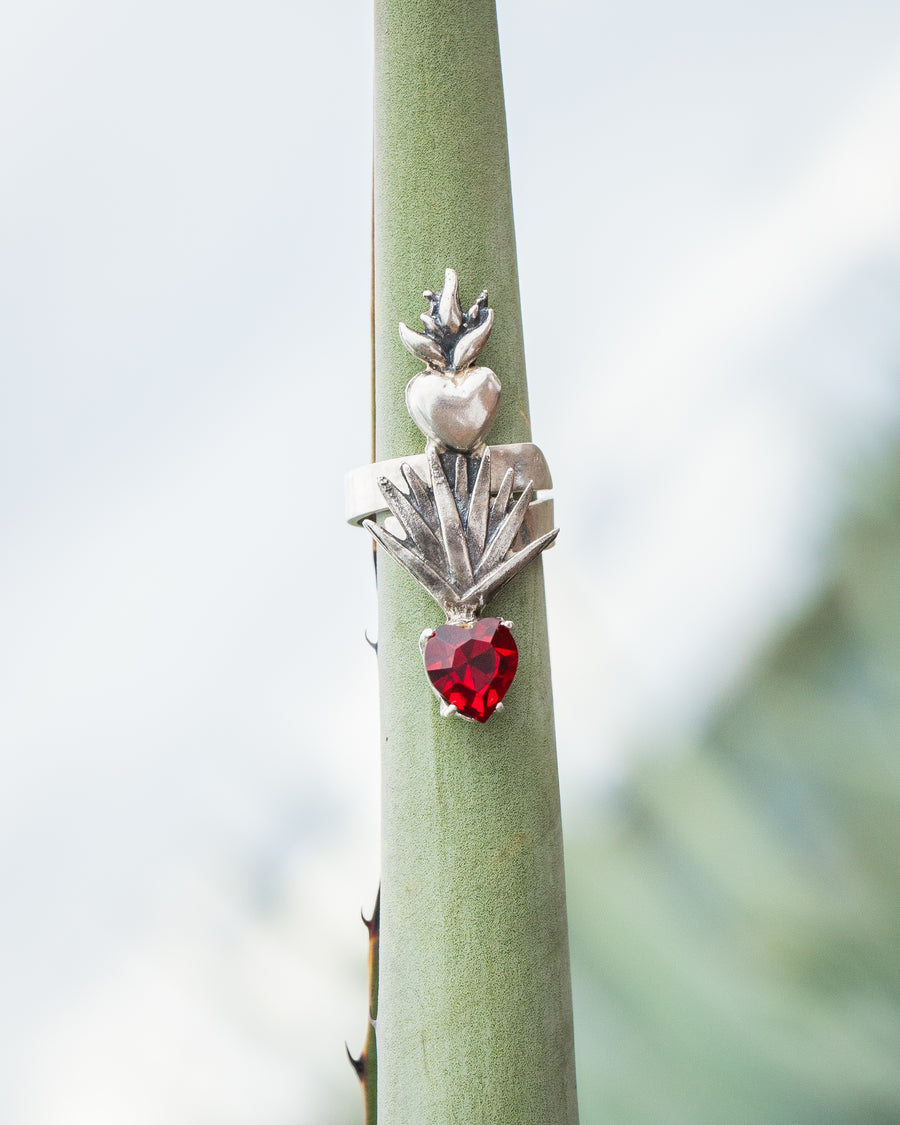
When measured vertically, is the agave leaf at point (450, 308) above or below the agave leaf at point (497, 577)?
above

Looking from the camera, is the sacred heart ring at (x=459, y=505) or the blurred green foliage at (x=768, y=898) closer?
the sacred heart ring at (x=459, y=505)

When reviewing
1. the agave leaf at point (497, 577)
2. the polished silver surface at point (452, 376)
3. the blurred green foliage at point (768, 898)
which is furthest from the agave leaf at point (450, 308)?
the blurred green foliage at point (768, 898)

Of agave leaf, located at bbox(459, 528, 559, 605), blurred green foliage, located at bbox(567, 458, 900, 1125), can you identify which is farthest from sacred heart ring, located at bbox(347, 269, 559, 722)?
blurred green foliage, located at bbox(567, 458, 900, 1125)

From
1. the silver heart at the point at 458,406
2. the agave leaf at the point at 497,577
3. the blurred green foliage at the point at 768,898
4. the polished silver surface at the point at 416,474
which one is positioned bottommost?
the blurred green foliage at the point at 768,898

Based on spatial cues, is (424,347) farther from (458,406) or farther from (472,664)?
(472,664)

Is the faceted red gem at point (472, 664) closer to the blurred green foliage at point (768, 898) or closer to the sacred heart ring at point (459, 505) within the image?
the sacred heart ring at point (459, 505)

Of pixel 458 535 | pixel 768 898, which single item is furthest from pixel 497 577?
pixel 768 898

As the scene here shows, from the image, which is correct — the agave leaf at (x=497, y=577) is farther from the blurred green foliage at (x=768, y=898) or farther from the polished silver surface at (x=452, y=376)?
the blurred green foliage at (x=768, y=898)

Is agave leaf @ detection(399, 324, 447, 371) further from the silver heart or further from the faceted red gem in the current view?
the faceted red gem
